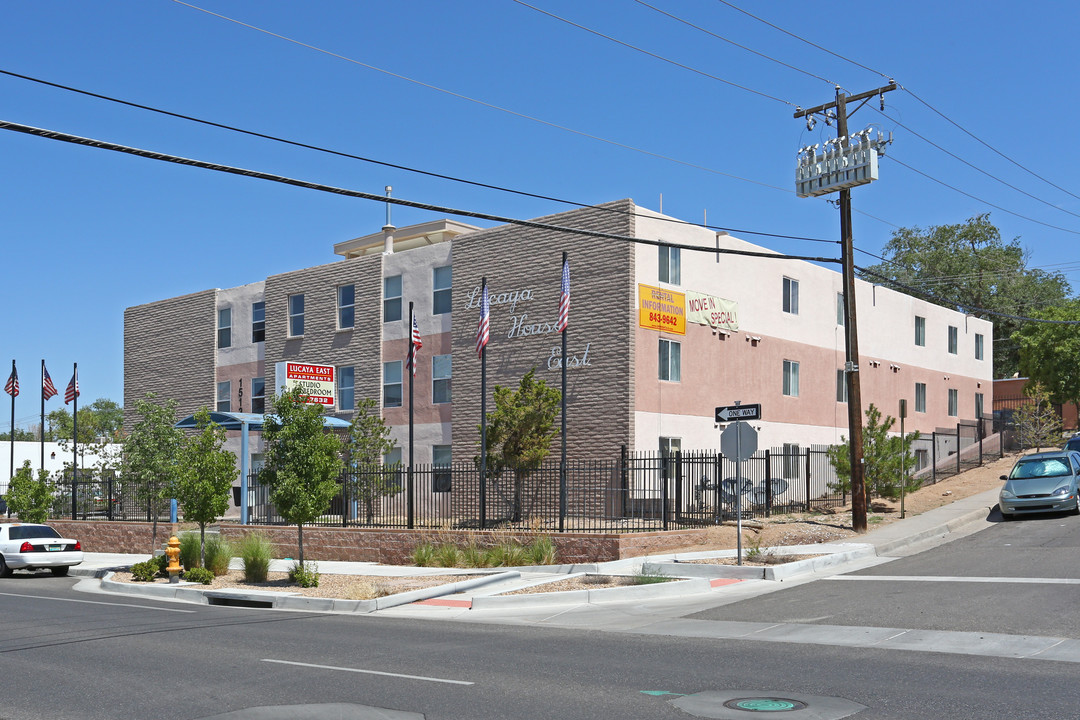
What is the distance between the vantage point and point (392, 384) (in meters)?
35.3

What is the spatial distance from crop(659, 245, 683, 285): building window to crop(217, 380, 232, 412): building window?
20.4m

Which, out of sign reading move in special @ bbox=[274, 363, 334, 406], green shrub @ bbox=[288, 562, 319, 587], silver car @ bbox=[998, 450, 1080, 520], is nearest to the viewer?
green shrub @ bbox=[288, 562, 319, 587]

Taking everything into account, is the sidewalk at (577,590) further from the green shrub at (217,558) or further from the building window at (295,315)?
the building window at (295,315)

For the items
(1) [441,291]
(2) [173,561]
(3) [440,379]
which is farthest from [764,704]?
(1) [441,291]

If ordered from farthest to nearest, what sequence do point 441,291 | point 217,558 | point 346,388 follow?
1. point 346,388
2. point 441,291
3. point 217,558

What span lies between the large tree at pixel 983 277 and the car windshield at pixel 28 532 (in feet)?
190

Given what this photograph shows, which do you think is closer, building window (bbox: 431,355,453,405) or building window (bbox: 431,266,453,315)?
building window (bbox: 431,355,453,405)

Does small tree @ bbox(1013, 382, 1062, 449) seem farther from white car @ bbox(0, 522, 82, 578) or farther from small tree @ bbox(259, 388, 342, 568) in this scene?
white car @ bbox(0, 522, 82, 578)

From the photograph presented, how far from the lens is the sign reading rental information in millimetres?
28812

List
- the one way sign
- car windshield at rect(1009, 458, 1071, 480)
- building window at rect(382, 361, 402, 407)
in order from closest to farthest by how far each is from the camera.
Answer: the one way sign
car windshield at rect(1009, 458, 1071, 480)
building window at rect(382, 361, 402, 407)

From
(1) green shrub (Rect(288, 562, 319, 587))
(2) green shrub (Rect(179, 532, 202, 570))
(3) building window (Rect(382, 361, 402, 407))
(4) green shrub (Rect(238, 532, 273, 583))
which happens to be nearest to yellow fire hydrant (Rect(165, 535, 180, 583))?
(2) green shrub (Rect(179, 532, 202, 570))

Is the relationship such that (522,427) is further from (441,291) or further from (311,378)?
(311,378)

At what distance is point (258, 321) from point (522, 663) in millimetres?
31691

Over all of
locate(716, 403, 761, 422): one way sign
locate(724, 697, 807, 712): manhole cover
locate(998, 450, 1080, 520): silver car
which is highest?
locate(716, 403, 761, 422): one way sign
